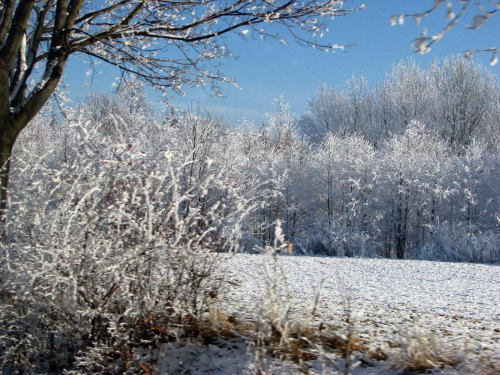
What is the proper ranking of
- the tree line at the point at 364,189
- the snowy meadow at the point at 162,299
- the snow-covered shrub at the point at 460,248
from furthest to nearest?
the tree line at the point at 364,189
the snow-covered shrub at the point at 460,248
the snowy meadow at the point at 162,299

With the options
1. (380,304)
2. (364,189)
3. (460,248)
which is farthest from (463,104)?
(380,304)

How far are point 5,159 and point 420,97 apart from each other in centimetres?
2751

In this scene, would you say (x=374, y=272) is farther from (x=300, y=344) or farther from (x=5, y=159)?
(x=5, y=159)

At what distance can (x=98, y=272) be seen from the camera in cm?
259

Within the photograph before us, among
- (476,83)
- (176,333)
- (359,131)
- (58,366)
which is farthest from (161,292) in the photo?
(476,83)

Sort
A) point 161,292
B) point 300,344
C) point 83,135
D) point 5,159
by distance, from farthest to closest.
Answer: point 5,159 → point 83,135 → point 161,292 → point 300,344

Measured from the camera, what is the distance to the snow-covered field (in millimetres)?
2471

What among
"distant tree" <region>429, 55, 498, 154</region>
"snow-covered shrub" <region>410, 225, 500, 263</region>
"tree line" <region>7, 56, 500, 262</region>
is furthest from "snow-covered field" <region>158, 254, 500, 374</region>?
"distant tree" <region>429, 55, 498, 154</region>

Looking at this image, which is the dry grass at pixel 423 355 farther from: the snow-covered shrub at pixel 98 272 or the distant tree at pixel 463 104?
the distant tree at pixel 463 104

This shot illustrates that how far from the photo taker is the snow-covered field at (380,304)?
8.11 feet

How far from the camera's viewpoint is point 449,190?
1678cm

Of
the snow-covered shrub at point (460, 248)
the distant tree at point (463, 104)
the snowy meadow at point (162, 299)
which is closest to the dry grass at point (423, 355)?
the snowy meadow at point (162, 299)

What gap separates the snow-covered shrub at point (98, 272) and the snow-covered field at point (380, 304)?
13.0 inches

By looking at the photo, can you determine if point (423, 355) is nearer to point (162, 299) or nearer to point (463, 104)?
point (162, 299)
